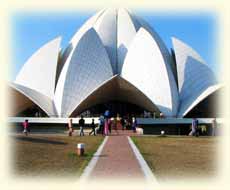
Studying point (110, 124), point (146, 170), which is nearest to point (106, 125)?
point (110, 124)

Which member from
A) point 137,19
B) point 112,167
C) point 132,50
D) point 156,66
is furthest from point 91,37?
point 112,167

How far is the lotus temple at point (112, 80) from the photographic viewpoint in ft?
83.4

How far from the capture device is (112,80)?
25047mm

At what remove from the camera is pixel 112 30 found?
107 feet

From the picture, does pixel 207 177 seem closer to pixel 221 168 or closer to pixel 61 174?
pixel 221 168

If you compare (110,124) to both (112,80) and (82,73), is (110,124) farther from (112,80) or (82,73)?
(82,73)

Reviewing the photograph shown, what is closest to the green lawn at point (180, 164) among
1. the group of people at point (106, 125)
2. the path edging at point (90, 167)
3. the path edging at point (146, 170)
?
the path edging at point (146, 170)

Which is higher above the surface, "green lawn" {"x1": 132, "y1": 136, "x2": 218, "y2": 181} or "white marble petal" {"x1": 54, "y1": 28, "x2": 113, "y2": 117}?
"white marble petal" {"x1": 54, "y1": 28, "x2": 113, "y2": 117}

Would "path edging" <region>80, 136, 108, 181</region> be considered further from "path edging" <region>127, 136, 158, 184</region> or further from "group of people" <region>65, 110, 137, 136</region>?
"group of people" <region>65, 110, 137, 136</region>

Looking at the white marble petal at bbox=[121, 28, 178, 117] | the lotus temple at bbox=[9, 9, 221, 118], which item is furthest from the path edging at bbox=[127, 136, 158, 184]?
the white marble petal at bbox=[121, 28, 178, 117]

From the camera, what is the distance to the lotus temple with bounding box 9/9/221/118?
83.4 ft

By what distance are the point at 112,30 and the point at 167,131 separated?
12.9m

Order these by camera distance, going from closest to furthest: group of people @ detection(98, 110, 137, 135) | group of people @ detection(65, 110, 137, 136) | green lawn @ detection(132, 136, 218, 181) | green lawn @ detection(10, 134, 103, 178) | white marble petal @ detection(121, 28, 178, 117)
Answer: green lawn @ detection(132, 136, 218, 181) → green lawn @ detection(10, 134, 103, 178) → group of people @ detection(65, 110, 137, 136) → group of people @ detection(98, 110, 137, 135) → white marble petal @ detection(121, 28, 178, 117)

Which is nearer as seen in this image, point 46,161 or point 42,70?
point 46,161
